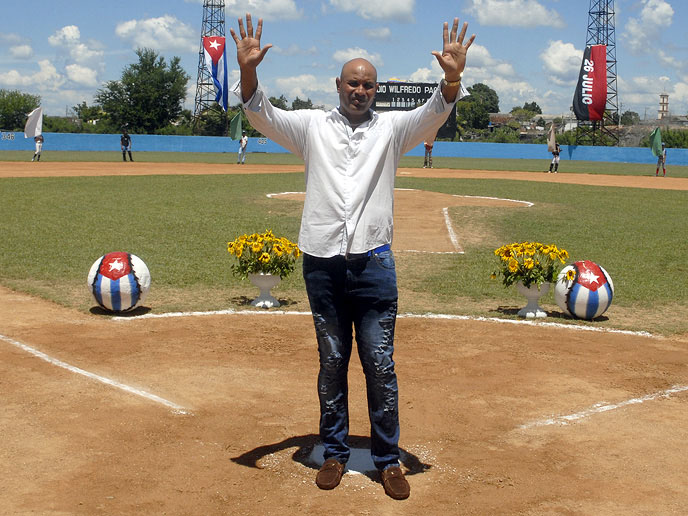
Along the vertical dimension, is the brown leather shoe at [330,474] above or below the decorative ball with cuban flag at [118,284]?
below

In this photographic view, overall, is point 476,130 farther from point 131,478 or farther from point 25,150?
point 131,478

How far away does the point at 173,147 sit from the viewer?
6769 cm

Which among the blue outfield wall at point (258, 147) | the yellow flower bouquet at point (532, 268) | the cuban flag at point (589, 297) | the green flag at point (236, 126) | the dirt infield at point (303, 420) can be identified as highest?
the green flag at point (236, 126)

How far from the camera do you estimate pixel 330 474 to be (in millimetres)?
4801

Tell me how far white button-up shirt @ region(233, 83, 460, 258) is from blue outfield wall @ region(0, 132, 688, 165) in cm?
6185

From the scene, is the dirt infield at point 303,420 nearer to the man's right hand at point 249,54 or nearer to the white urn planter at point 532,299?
the white urn planter at point 532,299

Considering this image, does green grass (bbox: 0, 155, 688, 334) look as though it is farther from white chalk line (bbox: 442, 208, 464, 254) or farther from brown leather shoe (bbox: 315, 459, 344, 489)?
brown leather shoe (bbox: 315, 459, 344, 489)

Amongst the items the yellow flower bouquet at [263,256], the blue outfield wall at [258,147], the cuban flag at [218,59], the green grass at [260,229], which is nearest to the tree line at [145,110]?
the blue outfield wall at [258,147]

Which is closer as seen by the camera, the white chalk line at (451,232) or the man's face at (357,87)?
the man's face at (357,87)

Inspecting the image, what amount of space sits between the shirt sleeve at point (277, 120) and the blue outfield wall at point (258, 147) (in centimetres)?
6172

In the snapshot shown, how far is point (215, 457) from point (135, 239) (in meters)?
12.2

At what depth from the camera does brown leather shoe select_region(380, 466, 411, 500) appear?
463cm

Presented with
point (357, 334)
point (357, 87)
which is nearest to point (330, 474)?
point (357, 334)

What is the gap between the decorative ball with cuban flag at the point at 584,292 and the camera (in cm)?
1004
